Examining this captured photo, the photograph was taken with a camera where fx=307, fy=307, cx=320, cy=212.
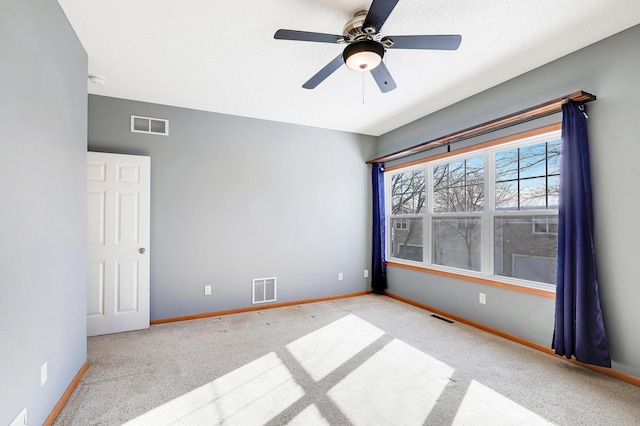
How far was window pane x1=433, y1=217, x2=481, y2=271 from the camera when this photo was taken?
3747 mm

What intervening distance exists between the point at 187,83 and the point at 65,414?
2.97 meters

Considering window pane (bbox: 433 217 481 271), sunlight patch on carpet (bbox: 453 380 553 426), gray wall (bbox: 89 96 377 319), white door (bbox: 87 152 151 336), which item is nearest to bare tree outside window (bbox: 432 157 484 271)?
window pane (bbox: 433 217 481 271)

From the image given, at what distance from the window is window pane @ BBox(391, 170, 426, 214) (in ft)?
0.05

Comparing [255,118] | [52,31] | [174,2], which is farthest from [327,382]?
[255,118]

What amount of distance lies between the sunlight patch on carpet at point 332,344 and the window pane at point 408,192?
1942 mm

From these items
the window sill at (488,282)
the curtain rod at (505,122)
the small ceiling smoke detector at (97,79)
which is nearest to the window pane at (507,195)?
the curtain rod at (505,122)

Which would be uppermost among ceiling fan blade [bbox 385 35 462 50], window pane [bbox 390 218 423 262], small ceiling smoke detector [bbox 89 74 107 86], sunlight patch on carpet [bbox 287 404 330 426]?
small ceiling smoke detector [bbox 89 74 107 86]

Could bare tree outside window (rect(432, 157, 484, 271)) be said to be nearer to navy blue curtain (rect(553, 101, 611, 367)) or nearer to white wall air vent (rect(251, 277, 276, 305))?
navy blue curtain (rect(553, 101, 611, 367))

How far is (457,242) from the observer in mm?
3996

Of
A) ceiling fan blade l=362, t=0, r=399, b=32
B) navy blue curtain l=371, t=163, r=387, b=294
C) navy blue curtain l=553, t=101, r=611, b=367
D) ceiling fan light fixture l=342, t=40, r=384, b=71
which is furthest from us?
navy blue curtain l=371, t=163, r=387, b=294

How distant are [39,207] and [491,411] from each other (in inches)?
121

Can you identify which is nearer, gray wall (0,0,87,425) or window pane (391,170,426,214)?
gray wall (0,0,87,425)

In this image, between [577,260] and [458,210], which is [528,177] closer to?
[458,210]

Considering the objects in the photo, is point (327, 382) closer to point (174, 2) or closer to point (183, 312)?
point (183, 312)
